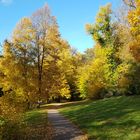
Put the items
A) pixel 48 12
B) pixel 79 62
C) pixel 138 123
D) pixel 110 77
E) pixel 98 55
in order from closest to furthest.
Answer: pixel 138 123, pixel 48 12, pixel 110 77, pixel 98 55, pixel 79 62

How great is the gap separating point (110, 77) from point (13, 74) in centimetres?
1646

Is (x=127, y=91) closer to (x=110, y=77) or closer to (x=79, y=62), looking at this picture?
(x=110, y=77)

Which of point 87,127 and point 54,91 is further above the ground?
point 54,91

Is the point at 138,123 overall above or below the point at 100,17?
below

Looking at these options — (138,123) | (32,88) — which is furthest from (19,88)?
(138,123)

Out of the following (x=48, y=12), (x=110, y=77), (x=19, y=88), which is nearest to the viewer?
(x=19, y=88)

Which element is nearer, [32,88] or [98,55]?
[32,88]

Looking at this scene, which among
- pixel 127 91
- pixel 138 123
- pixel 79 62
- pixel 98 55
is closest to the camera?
pixel 138 123

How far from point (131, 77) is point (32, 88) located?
11746mm

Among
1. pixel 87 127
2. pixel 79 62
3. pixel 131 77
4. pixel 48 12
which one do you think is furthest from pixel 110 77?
pixel 87 127

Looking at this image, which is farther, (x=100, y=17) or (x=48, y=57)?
(x=100, y=17)

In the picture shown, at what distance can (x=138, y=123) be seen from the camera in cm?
1479

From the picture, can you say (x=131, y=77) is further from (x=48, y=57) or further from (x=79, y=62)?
(x=79, y=62)

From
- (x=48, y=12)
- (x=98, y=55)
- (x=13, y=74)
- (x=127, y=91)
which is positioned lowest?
(x=127, y=91)
